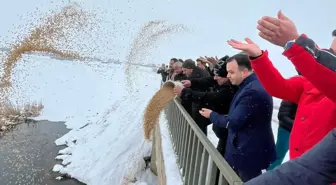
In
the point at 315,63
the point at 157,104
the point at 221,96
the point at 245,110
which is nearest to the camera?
the point at 315,63

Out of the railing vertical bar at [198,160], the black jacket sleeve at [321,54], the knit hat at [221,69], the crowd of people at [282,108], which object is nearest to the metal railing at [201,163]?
the railing vertical bar at [198,160]

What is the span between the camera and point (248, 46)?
1698 mm

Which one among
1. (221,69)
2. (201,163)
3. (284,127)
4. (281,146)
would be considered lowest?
(281,146)

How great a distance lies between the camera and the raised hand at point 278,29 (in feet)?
4.56

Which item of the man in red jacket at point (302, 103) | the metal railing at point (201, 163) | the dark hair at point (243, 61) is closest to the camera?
A: the man in red jacket at point (302, 103)

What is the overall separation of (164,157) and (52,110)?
19114 millimetres

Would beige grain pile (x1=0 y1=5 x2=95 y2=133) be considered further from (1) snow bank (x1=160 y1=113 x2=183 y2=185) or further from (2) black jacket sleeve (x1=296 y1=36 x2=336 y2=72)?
(2) black jacket sleeve (x1=296 y1=36 x2=336 y2=72)

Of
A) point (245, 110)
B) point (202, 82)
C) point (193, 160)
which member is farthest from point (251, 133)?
point (202, 82)

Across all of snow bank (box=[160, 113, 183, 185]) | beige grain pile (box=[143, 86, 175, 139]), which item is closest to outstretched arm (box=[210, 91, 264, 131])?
snow bank (box=[160, 113, 183, 185])

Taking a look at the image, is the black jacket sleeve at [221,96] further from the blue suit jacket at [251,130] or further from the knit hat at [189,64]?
the knit hat at [189,64]

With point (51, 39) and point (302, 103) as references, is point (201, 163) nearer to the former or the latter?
point (302, 103)

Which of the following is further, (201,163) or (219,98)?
(219,98)

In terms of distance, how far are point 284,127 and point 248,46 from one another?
5.74 ft

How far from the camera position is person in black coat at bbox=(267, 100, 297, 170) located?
306cm
